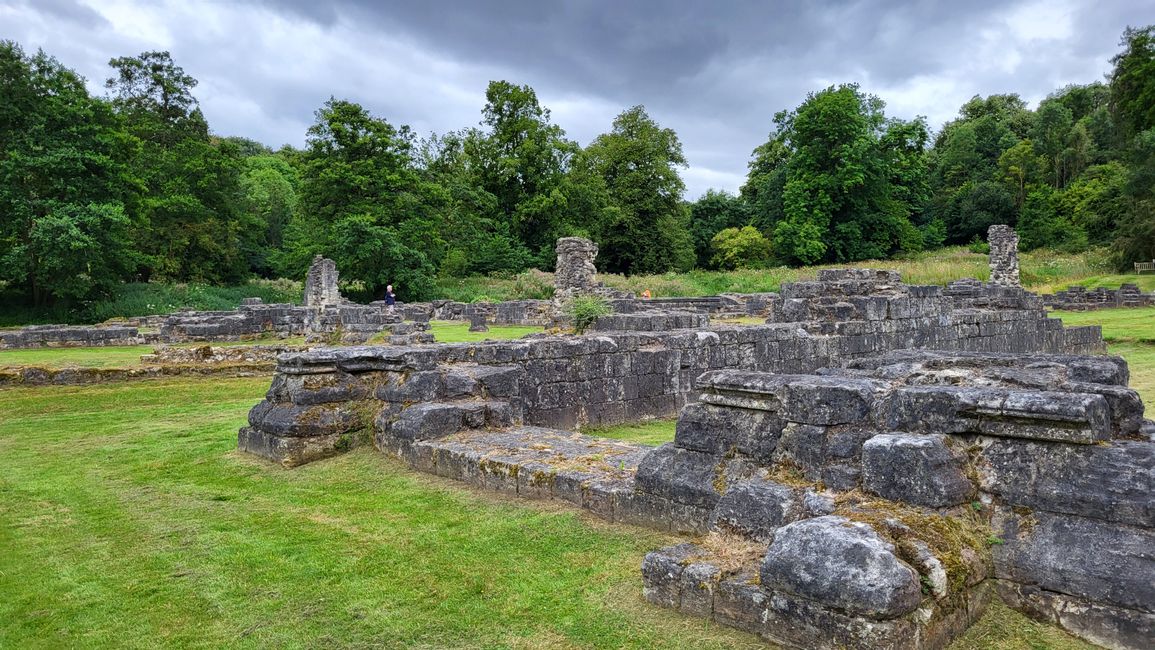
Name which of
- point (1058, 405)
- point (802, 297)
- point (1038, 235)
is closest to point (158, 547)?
point (1058, 405)

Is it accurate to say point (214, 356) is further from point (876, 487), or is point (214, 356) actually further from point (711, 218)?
point (711, 218)

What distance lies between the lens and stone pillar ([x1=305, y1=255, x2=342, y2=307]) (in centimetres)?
3166

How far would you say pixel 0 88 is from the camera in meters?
32.3

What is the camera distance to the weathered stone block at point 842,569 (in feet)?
9.60

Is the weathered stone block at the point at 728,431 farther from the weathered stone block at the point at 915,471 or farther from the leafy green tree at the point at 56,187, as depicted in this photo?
the leafy green tree at the point at 56,187

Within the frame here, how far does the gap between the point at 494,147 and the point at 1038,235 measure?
4320 cm

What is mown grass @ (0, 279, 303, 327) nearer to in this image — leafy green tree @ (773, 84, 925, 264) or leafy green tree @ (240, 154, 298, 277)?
leafy green tree @ (240, 154, 298, 277)

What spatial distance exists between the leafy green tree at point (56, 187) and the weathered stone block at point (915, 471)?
113 ft

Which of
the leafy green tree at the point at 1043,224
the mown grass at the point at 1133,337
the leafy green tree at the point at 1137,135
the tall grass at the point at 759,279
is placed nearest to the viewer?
the mown grass at the point at 1133,337

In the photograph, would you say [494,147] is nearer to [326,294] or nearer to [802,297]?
[326,294]

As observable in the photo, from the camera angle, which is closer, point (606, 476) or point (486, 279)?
point (606, 476)

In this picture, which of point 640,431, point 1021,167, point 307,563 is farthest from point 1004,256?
point 1021,167

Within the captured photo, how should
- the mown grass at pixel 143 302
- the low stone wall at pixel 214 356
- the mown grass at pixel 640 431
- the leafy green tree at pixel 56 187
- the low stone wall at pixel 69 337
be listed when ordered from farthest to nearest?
the mown grass at pixel 143 302
the leafy green tree at pixel 56 187
the low stone wall at pixel 69 337
the low stone wall at pixel 214 356
the mown grass at pixel 640 431

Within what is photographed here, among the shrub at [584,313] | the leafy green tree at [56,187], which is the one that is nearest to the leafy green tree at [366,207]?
the leafy green tree at [56,187]
